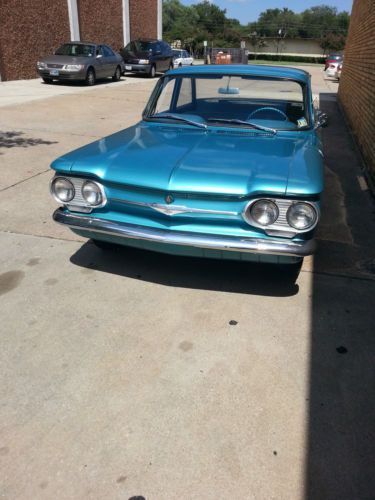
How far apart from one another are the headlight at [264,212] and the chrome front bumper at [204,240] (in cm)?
12

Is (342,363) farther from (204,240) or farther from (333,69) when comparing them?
(333,69)

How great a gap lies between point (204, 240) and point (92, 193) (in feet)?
2.91

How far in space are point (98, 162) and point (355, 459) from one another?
2349 mm

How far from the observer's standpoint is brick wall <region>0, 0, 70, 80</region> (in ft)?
52.1

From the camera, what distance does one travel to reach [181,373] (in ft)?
8.07

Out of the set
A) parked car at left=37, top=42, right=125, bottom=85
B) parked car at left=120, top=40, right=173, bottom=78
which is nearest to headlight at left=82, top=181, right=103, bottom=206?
parked car at left=37, top=42, right=125, bottom=85

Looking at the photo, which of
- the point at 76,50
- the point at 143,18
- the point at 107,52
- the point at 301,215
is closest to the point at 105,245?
the point at 301,215

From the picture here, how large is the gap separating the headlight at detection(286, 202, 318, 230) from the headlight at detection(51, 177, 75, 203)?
154 cm

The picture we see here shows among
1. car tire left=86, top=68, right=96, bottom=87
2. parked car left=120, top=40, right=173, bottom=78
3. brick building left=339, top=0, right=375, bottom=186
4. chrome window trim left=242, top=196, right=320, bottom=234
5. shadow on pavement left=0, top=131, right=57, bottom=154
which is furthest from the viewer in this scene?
parked car left=120, top=40, right=173, bottom=78

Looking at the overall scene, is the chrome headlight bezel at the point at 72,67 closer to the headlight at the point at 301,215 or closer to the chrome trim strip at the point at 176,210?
the chrome trim strip at the point at 176,210

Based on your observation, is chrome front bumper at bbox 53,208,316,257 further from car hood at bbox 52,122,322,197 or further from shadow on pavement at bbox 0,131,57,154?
shadow on pavement at bbox 0,131,57,154

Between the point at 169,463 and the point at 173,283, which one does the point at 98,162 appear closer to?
the point at 173,283

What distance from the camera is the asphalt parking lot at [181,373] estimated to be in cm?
189

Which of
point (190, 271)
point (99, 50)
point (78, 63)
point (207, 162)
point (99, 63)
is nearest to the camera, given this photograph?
point (207, 162)
